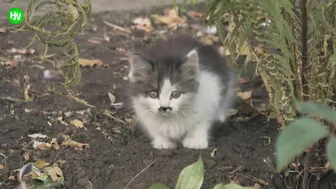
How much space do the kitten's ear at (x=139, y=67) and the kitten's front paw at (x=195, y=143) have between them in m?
0.47

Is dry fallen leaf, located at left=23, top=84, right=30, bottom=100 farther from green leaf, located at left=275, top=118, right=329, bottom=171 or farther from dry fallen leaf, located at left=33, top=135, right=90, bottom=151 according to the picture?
green leaf, located at left=275, top=118, right=329, bottom=171

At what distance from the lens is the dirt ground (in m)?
2.64

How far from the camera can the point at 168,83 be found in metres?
3.16

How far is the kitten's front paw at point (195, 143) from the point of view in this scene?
3171mm

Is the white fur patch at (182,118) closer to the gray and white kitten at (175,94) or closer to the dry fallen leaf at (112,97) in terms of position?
the gray and white kitten at (175,94)

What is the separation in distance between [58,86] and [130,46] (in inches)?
39.7

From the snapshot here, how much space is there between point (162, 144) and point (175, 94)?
30 centimetres

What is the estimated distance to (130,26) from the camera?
16.3 feet

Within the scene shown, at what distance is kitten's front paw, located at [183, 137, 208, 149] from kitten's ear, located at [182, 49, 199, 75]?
0.40 m

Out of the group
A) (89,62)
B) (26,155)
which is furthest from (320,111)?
(89,62)

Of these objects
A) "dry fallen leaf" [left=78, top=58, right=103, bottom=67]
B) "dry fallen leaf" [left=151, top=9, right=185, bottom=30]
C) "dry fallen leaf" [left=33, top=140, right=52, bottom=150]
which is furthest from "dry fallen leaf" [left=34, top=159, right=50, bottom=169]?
"dry fallen leaf" [left=151, top=9, right=185, bottom=30]

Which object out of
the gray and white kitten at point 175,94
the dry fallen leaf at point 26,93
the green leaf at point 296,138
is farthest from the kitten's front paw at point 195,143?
the green leaf at point 296,138

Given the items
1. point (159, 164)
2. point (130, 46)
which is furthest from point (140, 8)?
point (159, 164)

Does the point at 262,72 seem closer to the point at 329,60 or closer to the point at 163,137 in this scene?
the point at 329,60
